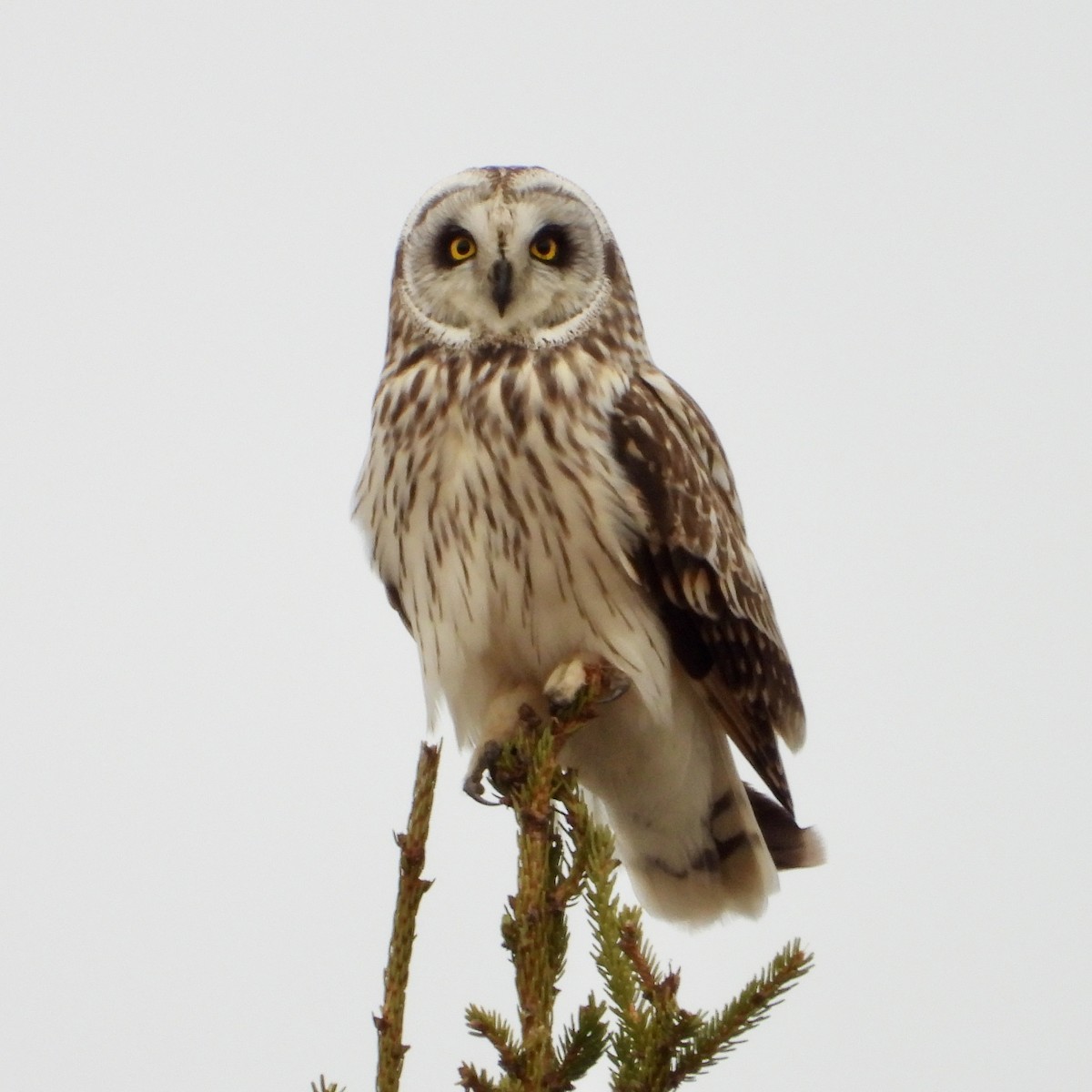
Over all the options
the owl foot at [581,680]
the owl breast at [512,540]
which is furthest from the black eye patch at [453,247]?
the owl foot at [581,680]

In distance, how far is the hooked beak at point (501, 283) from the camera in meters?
4.15

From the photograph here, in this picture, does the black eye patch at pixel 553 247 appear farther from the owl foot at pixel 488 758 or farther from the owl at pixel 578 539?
the owl foot at pixel 488 758

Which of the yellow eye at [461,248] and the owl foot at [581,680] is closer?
the owl foot at [581,680]

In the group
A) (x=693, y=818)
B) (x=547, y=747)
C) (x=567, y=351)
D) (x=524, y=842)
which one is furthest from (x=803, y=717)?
(x=524, y=842)

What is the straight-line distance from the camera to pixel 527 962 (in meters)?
2.15

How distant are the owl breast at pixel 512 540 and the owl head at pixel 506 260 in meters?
0.28

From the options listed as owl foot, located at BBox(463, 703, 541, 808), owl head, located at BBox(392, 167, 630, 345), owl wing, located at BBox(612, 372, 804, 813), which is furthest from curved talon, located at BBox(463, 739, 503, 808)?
owl head, located at BBox(392, 167, 630, 345)

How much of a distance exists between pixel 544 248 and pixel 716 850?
1885 millimetres

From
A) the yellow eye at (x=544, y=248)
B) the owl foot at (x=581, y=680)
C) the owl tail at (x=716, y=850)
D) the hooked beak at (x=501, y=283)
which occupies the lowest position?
the owl tail at (x=716, y=850)

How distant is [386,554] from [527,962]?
2066 mm

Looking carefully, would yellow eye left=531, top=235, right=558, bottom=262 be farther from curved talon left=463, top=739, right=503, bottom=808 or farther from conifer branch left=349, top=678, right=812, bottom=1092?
conifer branch left=349, top=678, right=812, bottom=1092

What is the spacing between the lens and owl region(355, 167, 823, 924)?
381cm

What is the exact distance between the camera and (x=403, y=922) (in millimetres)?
2111

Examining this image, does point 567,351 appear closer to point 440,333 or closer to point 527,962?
point 440,333
